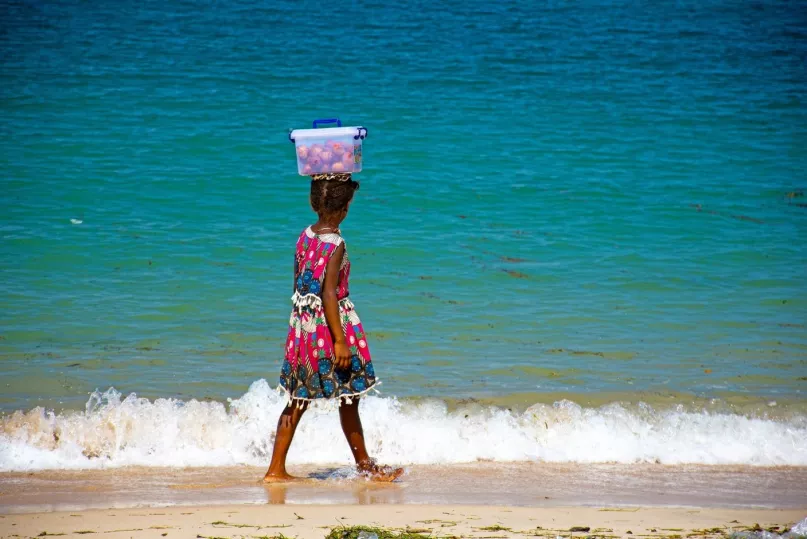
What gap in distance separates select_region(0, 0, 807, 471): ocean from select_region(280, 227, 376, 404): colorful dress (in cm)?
82

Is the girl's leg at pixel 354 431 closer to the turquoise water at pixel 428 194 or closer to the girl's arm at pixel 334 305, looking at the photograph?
the girl's arm at pixel 334 305

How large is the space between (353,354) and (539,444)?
1.45m

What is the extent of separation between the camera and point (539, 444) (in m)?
5.18

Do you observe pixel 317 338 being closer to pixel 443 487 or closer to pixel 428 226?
pixel 443 487

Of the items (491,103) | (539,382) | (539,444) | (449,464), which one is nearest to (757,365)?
(539,382)

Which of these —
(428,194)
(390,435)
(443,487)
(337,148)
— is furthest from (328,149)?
(428,194)

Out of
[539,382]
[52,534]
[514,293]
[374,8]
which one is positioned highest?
[374,8]

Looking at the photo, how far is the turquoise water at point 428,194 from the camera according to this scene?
6.66 metres

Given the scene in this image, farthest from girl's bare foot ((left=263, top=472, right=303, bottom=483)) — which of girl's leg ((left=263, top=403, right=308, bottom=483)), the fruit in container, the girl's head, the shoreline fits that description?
the fruit in container

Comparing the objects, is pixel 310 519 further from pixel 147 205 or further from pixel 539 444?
pixel 147 205

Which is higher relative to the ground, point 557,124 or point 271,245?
point 557,124

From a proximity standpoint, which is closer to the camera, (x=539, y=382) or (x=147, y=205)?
(x=539, y=382)

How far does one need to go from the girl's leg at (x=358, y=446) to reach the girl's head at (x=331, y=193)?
0.88 metres

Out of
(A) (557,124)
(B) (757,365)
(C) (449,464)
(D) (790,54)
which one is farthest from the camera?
(D) (790,54)
